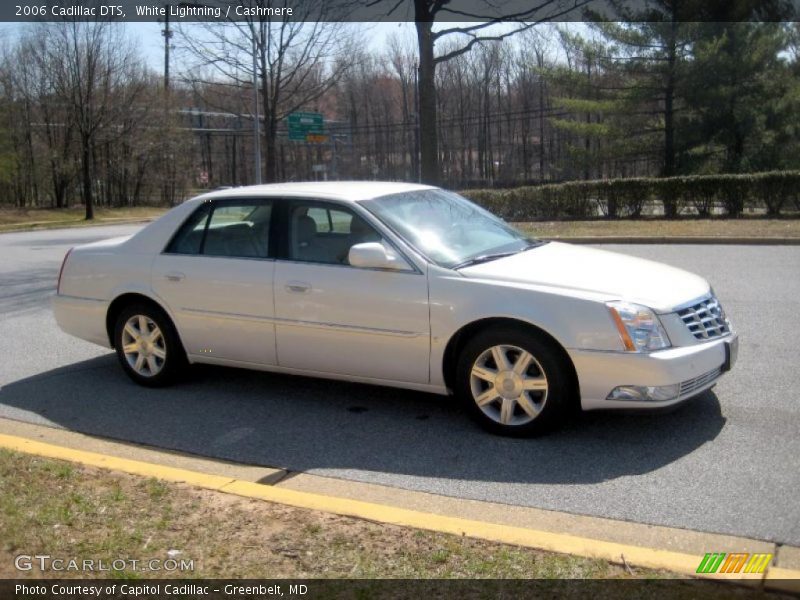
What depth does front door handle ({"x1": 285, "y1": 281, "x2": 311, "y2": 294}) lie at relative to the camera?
5.64 metres

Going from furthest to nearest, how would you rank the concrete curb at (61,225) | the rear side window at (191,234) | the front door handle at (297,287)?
the concrete curb at (61,225) → the rear side window at (191,234) → the front door handle at (297,287)

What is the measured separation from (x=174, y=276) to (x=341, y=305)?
1535 millimetres

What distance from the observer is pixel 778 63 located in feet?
105

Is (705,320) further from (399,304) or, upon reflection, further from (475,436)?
(399,304)

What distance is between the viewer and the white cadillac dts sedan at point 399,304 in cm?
481

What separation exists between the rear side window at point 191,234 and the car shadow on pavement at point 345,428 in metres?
1.04

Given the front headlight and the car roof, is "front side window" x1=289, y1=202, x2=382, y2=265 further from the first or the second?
the front headlight

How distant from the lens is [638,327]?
4723 mm

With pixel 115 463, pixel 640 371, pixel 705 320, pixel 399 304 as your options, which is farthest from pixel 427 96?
pixel 115 463

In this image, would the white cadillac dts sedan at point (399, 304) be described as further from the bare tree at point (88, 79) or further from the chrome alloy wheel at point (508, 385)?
the bare tree at point (88, 79)

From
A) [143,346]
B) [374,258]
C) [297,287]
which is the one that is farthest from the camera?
[143,346]

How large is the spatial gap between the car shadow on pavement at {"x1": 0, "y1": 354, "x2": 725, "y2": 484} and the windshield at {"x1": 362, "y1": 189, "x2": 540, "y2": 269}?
3.68ft

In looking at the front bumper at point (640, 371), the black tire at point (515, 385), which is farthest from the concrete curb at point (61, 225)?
the front bumper at point (640, 371)

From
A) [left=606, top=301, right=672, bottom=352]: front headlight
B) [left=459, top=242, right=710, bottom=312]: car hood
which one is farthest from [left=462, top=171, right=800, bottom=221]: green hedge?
[left=606, top=301, right=672, bottom=352]: front headlight
